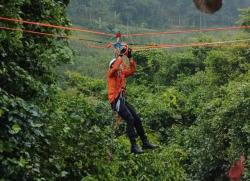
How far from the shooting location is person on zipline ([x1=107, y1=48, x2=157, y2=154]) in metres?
5.83

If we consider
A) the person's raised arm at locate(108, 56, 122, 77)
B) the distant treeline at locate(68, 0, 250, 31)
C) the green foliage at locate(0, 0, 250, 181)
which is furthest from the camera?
the distant treeline at locate(68, 0, 250, 31)

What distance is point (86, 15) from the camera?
52.9 m

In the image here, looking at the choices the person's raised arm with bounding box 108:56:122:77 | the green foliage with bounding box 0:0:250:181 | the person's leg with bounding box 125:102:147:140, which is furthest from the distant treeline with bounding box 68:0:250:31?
the person's raised arm with bounding box 108:56:122:77

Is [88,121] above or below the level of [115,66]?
below

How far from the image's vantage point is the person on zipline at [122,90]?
5.83 metres

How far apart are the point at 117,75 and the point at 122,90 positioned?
28 cm

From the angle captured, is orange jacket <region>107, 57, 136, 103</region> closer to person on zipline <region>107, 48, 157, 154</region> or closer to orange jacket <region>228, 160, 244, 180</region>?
person on zipline <region>107, 48, 157, 154</region>

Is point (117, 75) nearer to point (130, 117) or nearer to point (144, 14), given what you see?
point (130, 117)

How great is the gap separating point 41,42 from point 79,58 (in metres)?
31.4

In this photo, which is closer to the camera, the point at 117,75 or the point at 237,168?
the point at 117,75

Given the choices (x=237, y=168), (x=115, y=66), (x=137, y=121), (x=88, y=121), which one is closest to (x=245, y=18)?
(x=237, y=168)

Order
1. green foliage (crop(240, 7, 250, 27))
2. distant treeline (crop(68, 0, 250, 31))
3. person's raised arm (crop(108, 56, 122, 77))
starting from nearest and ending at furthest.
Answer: person's raised arm (crop(108, 56, 122, 77)) → green foliage (crop(240, 7, 250, 27)) → distant treeline (crop(68, 0, 250, 31))

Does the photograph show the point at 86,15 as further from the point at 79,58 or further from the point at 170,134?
the point at 170,134

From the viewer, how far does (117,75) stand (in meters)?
5.91
